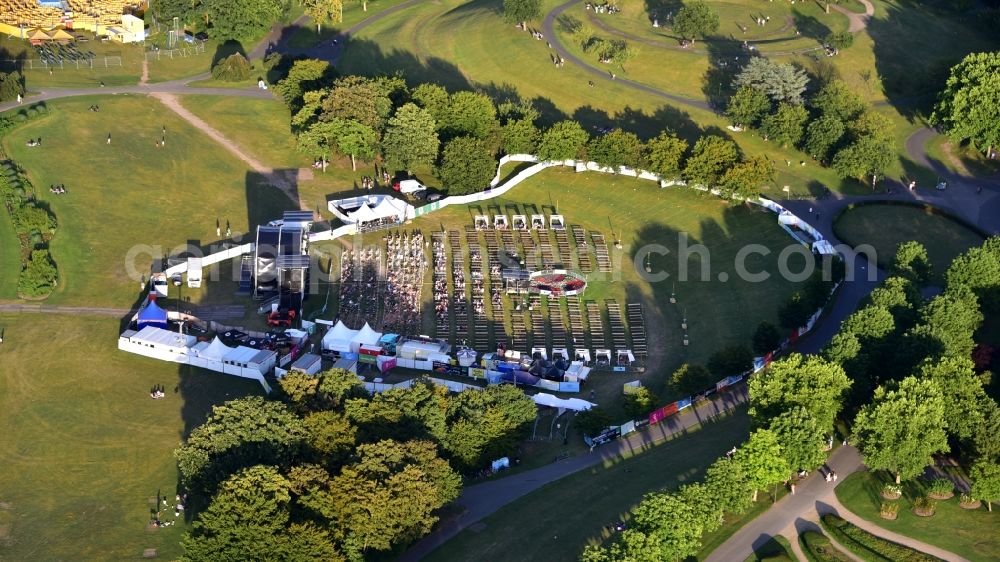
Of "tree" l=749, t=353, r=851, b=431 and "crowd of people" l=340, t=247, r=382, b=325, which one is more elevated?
"tree" l=749, t=353, r=851, b=431

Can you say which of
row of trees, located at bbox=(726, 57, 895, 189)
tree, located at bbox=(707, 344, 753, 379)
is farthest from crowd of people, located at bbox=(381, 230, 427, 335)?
row of trees, located at bbox=(726, 57, 895, 189)

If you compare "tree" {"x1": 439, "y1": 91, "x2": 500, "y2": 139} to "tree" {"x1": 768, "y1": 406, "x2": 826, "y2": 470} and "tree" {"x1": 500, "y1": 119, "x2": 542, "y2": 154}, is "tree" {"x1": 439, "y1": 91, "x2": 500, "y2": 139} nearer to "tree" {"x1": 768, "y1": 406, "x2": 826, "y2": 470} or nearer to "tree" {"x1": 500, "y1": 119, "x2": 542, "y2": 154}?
"tree" {"x1": 500, "y1": 119, "x2": 542, "y2": 154}

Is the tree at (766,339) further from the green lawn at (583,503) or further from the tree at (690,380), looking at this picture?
the green lawn at (583,503)

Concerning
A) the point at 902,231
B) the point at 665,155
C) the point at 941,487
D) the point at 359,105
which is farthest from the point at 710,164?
the point at 941,487

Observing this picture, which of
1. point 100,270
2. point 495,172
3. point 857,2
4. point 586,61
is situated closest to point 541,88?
point 586,61

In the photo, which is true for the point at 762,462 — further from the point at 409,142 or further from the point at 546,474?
the point at 409,142

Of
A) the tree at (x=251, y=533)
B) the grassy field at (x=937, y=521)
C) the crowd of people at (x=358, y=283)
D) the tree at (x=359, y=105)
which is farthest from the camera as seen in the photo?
A: the tree at (x=359, y=105)

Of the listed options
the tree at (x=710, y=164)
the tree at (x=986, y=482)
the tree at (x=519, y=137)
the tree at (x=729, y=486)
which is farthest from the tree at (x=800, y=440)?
the tree at (x=519, y=137)
